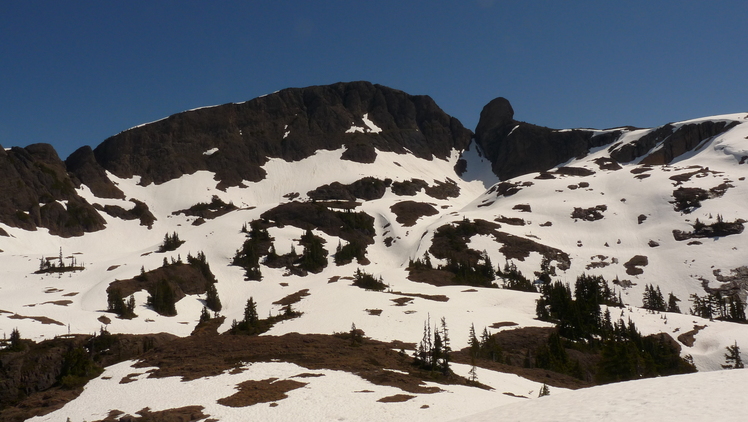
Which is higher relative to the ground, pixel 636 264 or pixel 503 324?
pixel 636 264

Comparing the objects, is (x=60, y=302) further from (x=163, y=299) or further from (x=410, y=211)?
(x=410, y=211)

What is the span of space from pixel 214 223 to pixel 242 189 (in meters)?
47.4

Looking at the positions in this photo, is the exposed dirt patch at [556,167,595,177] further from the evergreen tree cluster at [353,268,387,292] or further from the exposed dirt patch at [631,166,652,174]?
the evergreen tree cluster at [353,268,387,292]

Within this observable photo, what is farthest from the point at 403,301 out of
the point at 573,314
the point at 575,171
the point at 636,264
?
the point at 575,171

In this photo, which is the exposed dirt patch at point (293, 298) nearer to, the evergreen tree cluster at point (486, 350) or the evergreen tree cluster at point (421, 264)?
the evergreen tree cluster at point (421, 264)

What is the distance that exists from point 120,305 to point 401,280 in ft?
179

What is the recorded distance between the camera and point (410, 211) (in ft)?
506

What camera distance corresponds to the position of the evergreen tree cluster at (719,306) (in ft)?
268

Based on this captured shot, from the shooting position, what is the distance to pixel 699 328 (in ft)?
225

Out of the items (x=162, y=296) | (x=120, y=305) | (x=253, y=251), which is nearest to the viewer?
(x=120, y=305)

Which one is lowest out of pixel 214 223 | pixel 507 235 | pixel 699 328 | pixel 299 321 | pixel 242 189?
pixel 699 328

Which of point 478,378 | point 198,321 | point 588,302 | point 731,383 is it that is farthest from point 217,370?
point 588,302

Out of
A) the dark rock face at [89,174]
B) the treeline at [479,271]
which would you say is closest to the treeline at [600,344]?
the treeline at [479,271]

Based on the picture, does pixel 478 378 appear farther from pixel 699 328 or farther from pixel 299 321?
pixel 699 328
